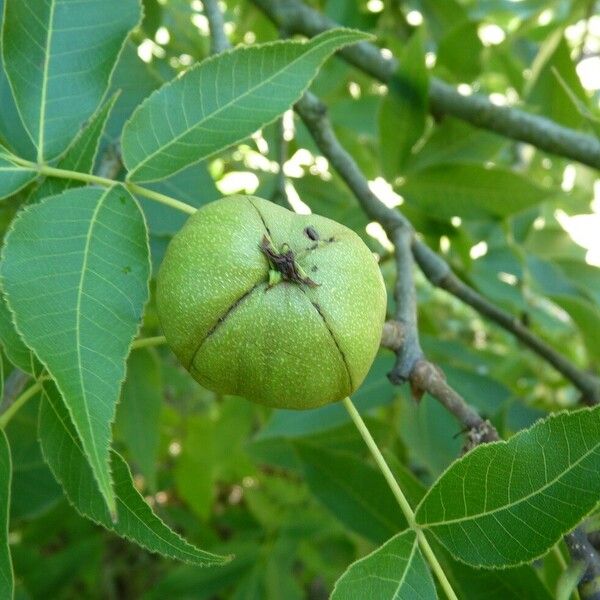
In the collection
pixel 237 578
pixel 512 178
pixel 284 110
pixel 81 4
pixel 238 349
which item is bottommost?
pixel 237 578

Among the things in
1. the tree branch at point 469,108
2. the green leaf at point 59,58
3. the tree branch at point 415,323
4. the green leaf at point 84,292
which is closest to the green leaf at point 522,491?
the tree branch at point 415,323

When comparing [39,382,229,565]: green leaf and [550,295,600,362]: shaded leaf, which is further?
[550,295,600,362]: shaded leaf

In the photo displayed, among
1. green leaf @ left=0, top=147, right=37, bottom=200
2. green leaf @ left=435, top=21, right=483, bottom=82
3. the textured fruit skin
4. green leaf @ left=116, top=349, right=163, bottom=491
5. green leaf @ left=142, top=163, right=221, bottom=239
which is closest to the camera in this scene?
the textured fruit skin

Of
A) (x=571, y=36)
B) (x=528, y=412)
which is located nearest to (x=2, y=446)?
(x=528, y=412)

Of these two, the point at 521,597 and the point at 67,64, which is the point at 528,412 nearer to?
the point at 521,597

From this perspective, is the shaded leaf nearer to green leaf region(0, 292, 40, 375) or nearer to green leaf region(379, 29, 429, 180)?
green leaf region(379, 29, 429, 180)

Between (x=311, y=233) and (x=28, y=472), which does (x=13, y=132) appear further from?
(x=28, y=472)

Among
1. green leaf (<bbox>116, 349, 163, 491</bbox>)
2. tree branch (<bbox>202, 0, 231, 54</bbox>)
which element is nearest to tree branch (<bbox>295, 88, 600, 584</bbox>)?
tree branch (<bbox>202, 0, 231, 54</bbox>)
